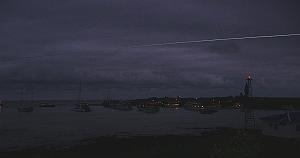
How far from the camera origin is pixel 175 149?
44094 mm

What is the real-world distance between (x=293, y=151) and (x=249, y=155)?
20300mm

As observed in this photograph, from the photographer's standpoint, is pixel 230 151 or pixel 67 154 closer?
pixel 230 151

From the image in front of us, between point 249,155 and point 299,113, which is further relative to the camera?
point 299,113

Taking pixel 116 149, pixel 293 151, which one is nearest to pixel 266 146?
pixel 293 151

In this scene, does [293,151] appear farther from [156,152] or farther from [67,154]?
[67,154]

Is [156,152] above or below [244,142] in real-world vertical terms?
below

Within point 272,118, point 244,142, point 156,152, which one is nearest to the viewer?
point 244,142

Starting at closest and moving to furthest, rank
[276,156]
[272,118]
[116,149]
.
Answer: [276,156] < [116,149] < [272,118]

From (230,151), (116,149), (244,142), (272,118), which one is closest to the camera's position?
(230,151)

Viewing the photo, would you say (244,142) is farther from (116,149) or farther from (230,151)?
(116,149)

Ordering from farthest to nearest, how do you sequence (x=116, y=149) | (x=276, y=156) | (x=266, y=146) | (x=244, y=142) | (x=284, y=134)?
(x=284, y=134)
(x=116, y=149)
(x=266, y=146)
(x=276, y=156)
(x=244, y=142)

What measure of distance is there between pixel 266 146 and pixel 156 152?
524 inches

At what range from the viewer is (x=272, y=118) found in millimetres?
83500

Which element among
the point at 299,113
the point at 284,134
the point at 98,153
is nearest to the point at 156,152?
the point at 98,153
